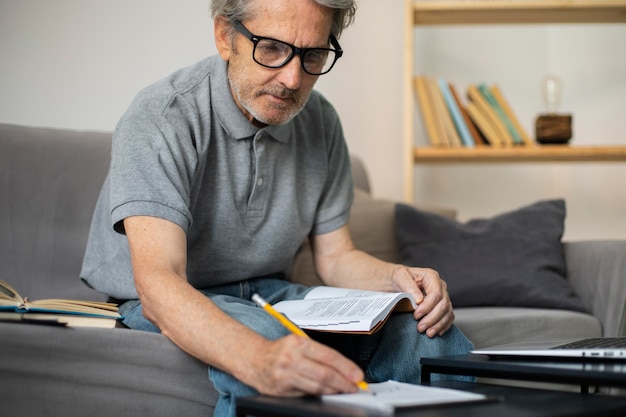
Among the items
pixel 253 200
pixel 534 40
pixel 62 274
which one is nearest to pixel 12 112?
pixel 62 274

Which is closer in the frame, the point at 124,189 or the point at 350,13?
the point at 124,189

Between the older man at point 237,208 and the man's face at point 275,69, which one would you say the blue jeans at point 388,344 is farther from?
the man's face at point 275,69

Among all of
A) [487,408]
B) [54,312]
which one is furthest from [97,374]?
[487,408]

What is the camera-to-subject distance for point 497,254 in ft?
6.74

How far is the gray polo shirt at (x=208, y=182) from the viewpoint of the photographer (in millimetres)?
1269

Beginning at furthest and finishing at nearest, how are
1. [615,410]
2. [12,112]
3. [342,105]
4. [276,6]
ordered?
[342,105] → [12,112] → [276,6] → [615,410]

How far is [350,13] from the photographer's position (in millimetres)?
1479

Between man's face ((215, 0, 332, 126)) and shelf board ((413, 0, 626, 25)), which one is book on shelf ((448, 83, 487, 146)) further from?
man's face ((215, 0, 332, 126))

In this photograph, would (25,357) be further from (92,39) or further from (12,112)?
(92,39)

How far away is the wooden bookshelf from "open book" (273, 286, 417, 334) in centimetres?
139

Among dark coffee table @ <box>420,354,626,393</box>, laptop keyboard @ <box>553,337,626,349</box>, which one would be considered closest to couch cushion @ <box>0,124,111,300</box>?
dark coffee table @ <box>420,354,626,393</box>

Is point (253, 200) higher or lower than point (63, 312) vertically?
higher

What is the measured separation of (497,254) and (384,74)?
1.21 meters

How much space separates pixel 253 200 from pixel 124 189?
11.8 inches
